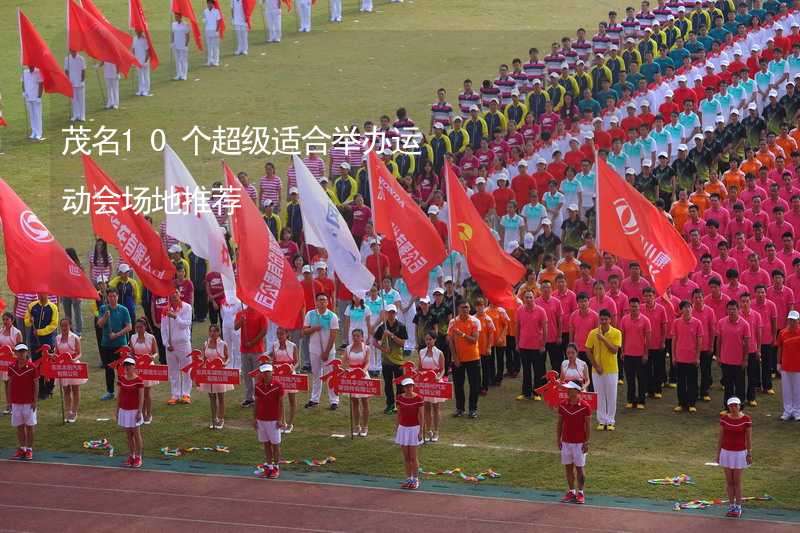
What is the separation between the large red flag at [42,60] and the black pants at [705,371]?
56.4 ft

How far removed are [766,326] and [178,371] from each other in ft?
25.4

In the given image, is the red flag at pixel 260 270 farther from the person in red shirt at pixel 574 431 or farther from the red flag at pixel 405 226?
the person in red shirt at pixel 574 431

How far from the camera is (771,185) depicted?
939 inches

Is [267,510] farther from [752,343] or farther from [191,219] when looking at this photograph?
[752,343]

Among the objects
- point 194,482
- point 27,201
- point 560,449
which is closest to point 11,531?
point 194,482

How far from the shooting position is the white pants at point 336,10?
44.1 m

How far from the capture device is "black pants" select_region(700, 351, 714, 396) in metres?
20.6

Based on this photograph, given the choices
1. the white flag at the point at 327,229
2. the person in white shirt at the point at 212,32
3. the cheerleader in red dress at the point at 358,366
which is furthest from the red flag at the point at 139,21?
the cheerleader in red dress at the point at 358,366

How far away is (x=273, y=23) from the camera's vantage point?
4197 centimetres

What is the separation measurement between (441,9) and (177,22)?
10.5 m

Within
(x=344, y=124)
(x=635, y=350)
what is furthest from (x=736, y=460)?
(x=344, y=124)

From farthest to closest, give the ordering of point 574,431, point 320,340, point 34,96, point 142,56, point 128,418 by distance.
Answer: point 142,56
point 34,96
point 320,340
point 128,418
point 574,431

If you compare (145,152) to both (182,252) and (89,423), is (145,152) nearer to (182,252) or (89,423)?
(182,252)

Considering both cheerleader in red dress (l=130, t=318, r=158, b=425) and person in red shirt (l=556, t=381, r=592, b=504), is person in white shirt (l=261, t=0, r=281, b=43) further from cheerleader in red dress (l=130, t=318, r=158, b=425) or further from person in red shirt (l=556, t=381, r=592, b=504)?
person in red shirt (l=556, t=381, r=592, b=504)
